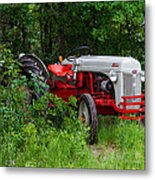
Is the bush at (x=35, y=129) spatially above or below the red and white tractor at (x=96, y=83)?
below

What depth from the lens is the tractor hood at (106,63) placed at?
164 inches

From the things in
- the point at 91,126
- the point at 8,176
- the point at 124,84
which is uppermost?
the point at 124,84

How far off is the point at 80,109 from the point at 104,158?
0.34 meters

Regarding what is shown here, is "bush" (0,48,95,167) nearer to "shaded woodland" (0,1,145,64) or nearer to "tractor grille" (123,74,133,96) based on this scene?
"shaded woodland" (0,1,145,64)

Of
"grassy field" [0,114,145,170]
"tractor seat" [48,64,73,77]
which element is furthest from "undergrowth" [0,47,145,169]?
"tractor seat" [48,64,73,77]

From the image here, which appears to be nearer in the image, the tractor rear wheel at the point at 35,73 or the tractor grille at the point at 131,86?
the tractor grille at the point at 131,86

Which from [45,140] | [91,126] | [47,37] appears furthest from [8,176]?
[47,37]

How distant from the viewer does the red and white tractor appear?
4160 millimetres

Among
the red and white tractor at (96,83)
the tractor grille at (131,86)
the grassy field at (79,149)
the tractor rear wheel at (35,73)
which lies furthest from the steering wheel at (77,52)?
the grassy field at (79,149)

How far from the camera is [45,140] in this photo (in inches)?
168

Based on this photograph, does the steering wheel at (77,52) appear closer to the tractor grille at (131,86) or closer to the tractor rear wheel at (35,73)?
the tractor rear wheel at (35,73)

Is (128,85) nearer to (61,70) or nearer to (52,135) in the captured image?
(61,70)

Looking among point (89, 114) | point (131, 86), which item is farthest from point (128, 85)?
point (89, 114)

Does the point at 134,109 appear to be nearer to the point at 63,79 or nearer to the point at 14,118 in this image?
the point at 63,79
